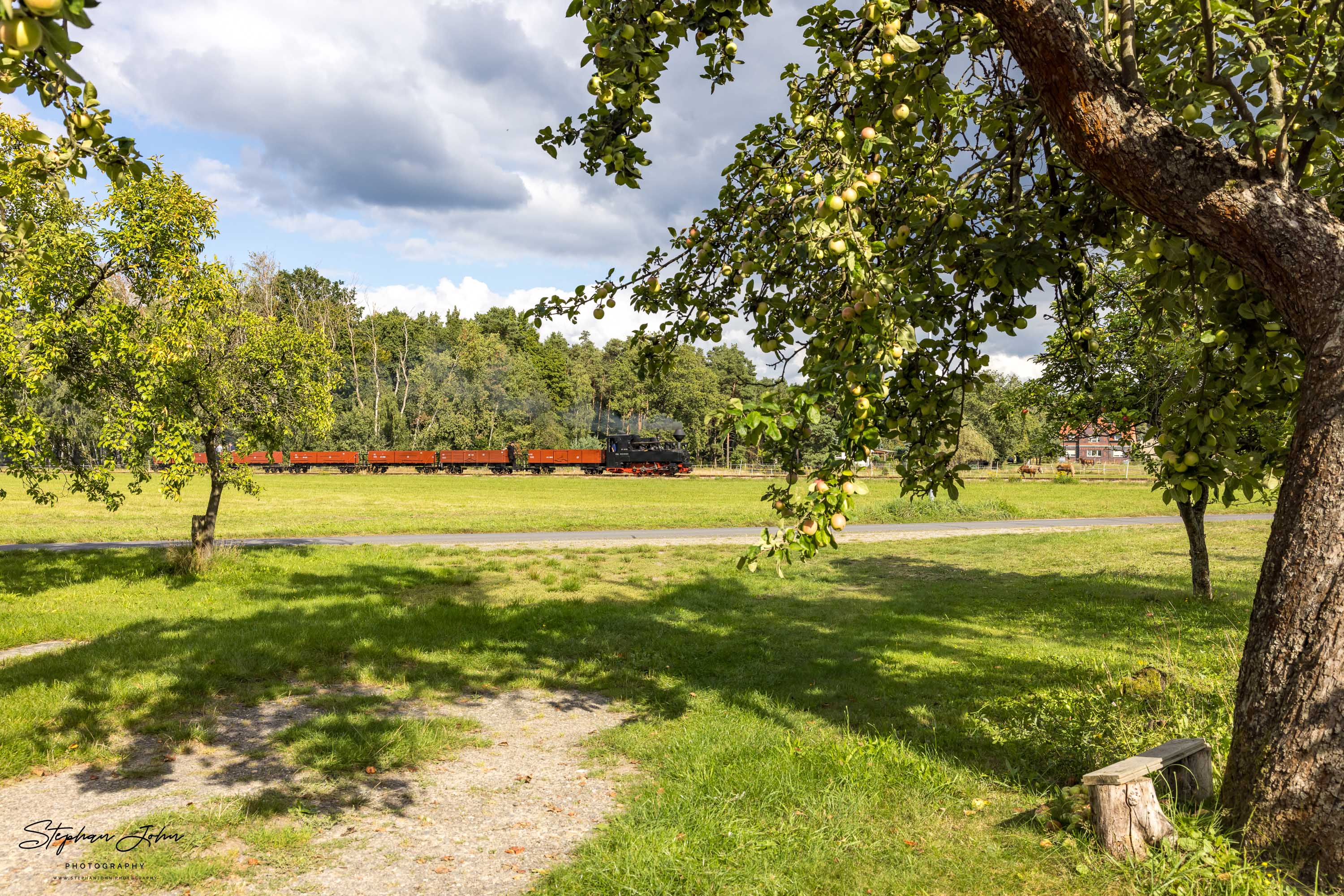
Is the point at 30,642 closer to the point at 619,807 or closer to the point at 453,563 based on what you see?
the point at 453,563

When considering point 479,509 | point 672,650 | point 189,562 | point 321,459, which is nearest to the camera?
point 672,650

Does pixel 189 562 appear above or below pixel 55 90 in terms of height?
below

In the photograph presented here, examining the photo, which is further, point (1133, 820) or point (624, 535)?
point (624, 535)

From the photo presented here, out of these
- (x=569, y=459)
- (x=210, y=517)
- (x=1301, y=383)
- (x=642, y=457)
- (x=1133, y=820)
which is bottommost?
(x=1133, y=820)

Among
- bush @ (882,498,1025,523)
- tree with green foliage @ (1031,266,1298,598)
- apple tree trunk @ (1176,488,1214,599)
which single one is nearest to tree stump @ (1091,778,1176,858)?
tree with green foliage @ (1031,266,1298,598)

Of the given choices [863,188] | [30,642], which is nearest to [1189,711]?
[863,188]

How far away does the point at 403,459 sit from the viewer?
5775 centimetres

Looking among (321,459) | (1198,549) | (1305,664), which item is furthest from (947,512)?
(321,459)

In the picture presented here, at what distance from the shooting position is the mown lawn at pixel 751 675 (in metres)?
4.20

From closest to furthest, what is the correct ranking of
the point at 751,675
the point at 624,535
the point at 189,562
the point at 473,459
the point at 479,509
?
the point at 751,675, the point at 189,562, the point at 624,535, the point at 479,509, the point at 473,459

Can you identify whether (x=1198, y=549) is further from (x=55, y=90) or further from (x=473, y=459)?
(x=473, y=459)

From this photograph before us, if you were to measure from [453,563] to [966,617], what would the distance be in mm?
9222

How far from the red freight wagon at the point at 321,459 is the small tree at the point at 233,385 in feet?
155

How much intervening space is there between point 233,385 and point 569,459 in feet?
149
